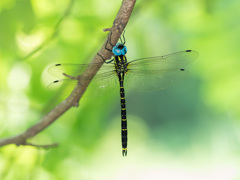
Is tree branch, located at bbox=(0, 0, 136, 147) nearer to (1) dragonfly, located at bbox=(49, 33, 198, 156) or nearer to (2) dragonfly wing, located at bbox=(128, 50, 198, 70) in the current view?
(1) dragonfly, located at bbox=(49, 33, 198, 156)

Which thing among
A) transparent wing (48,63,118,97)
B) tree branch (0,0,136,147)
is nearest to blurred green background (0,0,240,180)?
transparent wing (48,63,118,97)

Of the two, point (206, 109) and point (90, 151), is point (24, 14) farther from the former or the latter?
point (206, 109)

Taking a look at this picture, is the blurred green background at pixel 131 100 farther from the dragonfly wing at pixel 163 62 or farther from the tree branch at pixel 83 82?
the tree branch at pixel 83 82

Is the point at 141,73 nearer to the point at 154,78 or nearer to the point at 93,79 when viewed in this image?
the point at 154,78

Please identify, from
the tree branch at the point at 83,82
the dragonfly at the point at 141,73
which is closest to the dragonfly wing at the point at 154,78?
the dragonfly at the point at 141,73

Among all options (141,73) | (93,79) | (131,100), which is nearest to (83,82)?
(93,79)

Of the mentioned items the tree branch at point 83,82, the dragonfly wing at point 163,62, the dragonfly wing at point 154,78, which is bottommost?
the tree branch at point 83,82

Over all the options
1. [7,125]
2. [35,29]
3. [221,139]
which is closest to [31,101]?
[7,125]
